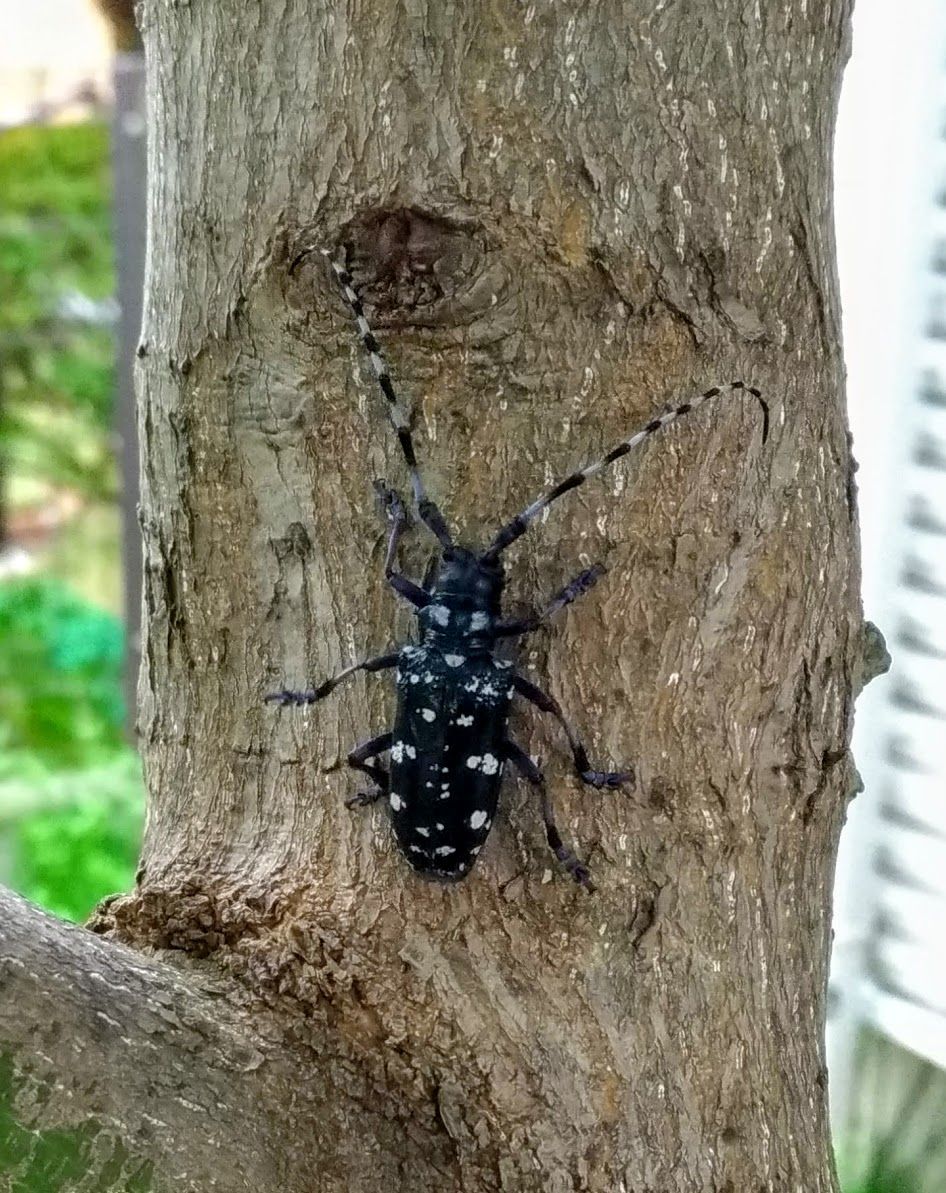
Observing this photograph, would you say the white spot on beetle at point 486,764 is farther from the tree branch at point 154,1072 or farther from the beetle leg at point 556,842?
the tree branch at point 154,1072

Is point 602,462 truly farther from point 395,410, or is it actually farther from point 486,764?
point 486,764

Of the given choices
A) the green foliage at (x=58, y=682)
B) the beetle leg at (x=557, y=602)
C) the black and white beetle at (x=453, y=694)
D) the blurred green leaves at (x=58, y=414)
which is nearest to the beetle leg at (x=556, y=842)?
the black and white beetle at (x=453, y=694)

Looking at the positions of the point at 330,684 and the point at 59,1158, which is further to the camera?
the point at 330,684

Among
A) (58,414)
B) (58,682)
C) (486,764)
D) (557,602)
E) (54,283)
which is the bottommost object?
(486,764)

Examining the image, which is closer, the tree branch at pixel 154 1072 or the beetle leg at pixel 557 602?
the tree branch at pixel 154 1072

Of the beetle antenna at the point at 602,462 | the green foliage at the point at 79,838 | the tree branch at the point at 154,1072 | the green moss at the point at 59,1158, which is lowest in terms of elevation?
the green moss at the point at 59,1158

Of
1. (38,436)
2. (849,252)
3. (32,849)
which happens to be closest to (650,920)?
(849,252)

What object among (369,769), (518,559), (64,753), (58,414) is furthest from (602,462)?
(58,414)
